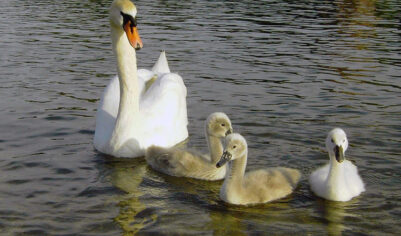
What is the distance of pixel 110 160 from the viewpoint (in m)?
9.10

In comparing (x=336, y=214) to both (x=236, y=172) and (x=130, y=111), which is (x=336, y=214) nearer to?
(x=236, y=172)

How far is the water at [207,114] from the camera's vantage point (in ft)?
23.4

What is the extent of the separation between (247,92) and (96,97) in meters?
2.99

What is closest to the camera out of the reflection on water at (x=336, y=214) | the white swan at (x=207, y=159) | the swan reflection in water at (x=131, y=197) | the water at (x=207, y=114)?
the reflection on water at (x=336, y=214)

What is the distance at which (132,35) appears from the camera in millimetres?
8516

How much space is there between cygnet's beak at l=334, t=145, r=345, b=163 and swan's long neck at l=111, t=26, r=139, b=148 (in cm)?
310

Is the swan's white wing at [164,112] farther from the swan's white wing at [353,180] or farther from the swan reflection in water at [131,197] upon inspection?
the swan's white wing at [353,180]

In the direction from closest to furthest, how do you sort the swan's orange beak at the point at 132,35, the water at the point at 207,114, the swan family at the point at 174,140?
1. the water at the point at 207,114
2. the swan family at the point at 174,140
3. the swan's orange beak at the point at 132,35

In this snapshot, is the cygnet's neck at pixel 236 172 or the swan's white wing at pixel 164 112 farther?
the swan's white wing at pixel 164 112

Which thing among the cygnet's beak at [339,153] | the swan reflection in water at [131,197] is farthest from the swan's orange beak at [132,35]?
the cygnet's beak at [339,153]

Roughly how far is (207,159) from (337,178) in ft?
5.78

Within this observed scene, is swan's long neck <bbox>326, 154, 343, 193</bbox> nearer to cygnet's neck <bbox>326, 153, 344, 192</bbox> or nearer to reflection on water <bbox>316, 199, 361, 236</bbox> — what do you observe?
cygnet's neck <bbox>326, 153, 344, 192</bbox>

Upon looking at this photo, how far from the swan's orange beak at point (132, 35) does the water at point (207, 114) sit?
170 cm

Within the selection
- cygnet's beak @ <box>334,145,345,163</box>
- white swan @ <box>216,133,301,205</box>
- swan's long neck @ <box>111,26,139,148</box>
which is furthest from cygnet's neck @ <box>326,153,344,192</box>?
swan's long neck @ <box>111,26,139,148</box>
